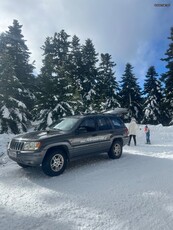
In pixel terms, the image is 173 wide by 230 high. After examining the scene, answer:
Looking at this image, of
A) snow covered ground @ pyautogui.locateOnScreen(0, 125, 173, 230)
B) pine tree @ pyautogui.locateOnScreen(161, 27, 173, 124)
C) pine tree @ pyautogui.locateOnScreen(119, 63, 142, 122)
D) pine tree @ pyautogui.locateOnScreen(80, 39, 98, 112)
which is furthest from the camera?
pine tree @ pyautogui.locateOnScreen(119, 63, 142, 122)

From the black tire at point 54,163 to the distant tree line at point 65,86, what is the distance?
30.2 ft

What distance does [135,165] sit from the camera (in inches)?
304

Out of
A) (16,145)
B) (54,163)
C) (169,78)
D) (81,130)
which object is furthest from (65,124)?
(169,78)

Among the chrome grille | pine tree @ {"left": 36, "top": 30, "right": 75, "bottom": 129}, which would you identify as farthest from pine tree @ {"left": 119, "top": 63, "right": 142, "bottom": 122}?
the chrome grille

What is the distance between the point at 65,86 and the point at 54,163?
11270 millimetres

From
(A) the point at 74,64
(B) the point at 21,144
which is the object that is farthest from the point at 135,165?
(A) the point at 74,64

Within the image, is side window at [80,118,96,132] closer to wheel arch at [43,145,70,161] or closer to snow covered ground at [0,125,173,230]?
wheel arch at [43,145,70,161]

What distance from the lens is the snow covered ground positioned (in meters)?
3.73

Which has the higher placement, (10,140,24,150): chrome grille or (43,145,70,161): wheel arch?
(10,140,24,150): chrome grille

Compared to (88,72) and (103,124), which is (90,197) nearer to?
(103,124)

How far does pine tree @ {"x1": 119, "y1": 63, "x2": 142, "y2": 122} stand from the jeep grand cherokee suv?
2714 cm

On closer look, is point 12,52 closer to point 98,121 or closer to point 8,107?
point 8,107

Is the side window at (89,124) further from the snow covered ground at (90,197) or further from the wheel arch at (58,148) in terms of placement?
the snow covered ground at (90,197)

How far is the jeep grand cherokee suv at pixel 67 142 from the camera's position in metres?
6.29
